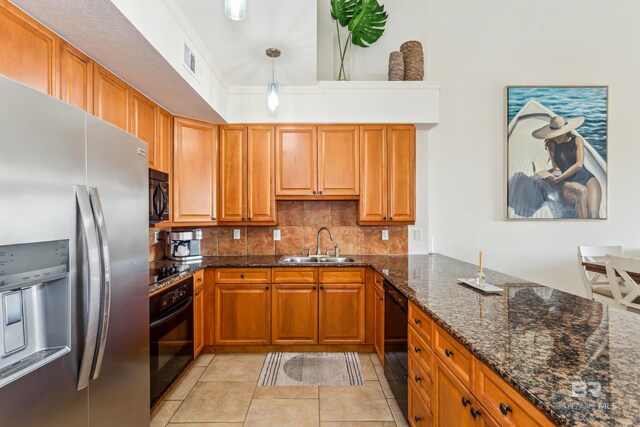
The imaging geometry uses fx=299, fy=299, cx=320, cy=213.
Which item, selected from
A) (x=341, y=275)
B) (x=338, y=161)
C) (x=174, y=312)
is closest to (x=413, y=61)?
(x=338, y=161)

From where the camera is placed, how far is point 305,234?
3492mm

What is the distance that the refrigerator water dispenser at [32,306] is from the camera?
832 millimetres

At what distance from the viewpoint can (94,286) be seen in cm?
107

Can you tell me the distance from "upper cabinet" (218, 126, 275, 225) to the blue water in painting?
2.83 metres

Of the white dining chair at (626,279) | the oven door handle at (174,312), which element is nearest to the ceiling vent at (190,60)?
the oven door handle at (174,312)

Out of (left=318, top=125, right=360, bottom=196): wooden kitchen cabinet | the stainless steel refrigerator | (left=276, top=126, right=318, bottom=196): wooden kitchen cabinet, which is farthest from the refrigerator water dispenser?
(left=318, top=125, right=360, bottom=196): wooden kitchen cabinet

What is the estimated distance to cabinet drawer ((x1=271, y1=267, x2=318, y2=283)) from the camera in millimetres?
2938

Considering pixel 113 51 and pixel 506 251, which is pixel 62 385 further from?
pixel 506 251

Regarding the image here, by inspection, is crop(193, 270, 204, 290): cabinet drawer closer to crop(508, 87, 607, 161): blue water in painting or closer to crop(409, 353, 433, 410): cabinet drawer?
crop(409, 353, 433, 410): cabinet drawer

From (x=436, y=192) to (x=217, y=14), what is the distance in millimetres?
2751

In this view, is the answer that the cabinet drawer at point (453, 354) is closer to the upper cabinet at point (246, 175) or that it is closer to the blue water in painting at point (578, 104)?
the upper cabinet at point (246, 175)

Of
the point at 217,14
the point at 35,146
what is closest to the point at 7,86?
the point at 35,146

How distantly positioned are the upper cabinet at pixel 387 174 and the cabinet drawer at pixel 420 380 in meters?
1.66

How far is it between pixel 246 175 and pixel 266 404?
2.10m
